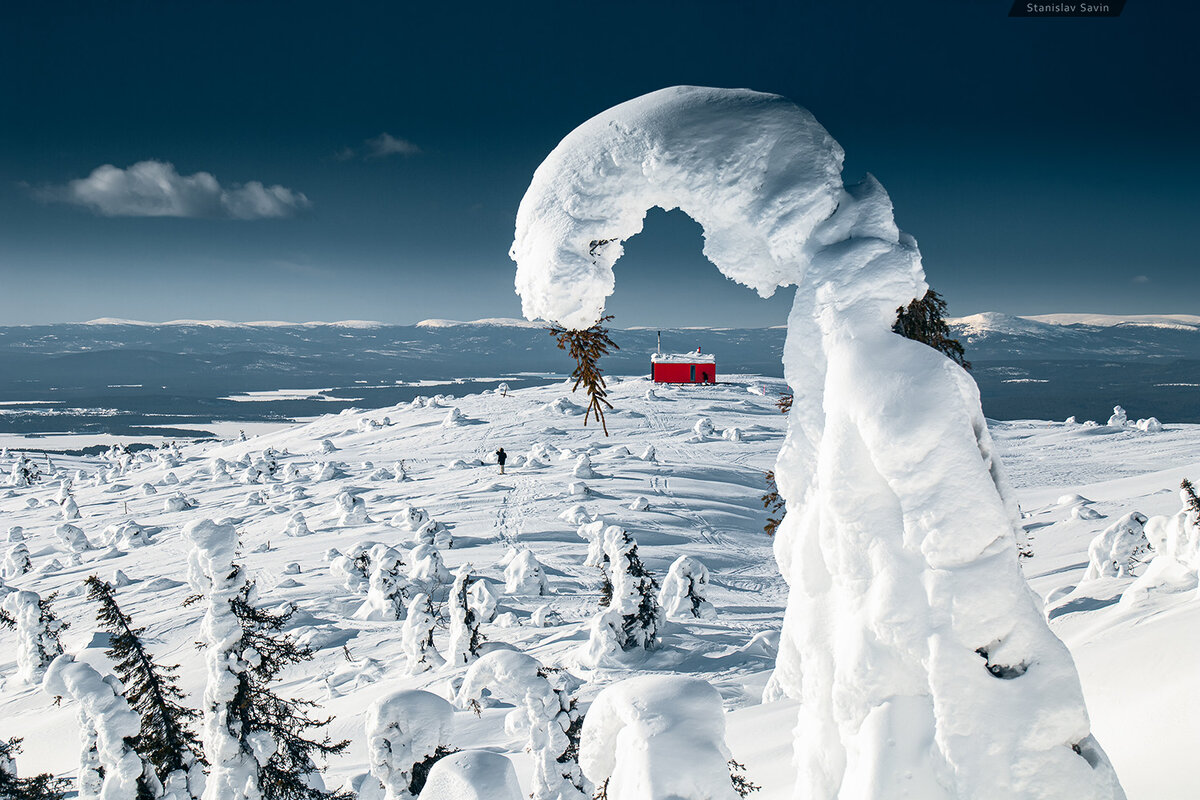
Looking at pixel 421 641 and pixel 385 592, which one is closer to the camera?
pixel 421 641

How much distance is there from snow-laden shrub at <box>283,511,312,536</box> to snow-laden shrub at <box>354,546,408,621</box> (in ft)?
37.8

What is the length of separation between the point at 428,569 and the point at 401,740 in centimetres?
1493

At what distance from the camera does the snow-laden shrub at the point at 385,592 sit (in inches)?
821

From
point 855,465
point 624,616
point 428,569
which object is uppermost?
point 855,465

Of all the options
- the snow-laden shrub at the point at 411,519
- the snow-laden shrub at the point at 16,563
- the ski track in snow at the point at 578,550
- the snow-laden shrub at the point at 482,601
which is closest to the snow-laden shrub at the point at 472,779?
the ski track in snow at the point at 578,550

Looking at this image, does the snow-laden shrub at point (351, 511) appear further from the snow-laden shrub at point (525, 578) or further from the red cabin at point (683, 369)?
the red cabin at point (683, 369)

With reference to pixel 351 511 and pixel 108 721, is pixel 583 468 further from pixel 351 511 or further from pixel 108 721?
pixel 108 721

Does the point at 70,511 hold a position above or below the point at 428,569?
below

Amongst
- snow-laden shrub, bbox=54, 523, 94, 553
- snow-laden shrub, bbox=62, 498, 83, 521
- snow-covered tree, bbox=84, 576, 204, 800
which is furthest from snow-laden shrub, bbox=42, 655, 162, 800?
snow-laden shrub, bbox=62, 498, 83, 521

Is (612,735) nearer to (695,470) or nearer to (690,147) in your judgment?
(690,147)

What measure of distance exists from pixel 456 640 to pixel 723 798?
14.7 m

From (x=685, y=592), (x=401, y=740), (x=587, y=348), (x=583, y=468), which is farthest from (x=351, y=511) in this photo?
(x=587, y=348)

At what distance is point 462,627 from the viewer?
56.3ft

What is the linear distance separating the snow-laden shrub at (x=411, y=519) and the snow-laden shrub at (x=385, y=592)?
22.3 ft
